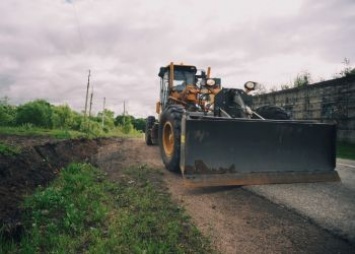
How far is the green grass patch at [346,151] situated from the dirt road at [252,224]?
21.3 ft

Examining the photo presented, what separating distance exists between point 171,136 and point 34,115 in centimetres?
1835

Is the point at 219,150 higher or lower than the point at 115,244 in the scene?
higher

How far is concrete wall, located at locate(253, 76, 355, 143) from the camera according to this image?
14.6 meters

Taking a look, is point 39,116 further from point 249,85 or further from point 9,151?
point 249,85

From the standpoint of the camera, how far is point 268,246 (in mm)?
3604

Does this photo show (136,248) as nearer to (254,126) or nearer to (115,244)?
(115,244)

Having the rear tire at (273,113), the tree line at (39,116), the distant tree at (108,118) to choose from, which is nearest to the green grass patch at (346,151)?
the rear tire at (273,113)

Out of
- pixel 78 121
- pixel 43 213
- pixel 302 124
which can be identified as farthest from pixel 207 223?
pixel 78 121

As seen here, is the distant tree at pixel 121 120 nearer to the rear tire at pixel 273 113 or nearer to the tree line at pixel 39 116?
the tree line at pixel 39 116

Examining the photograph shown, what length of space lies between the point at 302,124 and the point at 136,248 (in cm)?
395

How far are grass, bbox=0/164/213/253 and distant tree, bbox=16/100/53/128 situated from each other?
18030 millimetres

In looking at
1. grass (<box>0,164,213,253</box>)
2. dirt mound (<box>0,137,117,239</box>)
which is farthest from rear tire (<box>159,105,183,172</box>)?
dirt mound (<box>0,137,117,239</box>)

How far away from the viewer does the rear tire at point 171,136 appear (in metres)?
6.42

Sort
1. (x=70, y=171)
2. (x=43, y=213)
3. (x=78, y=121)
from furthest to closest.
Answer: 1. (x=78, y=121)
2. (x=70, y=171)
3. (x=43, y=213)
